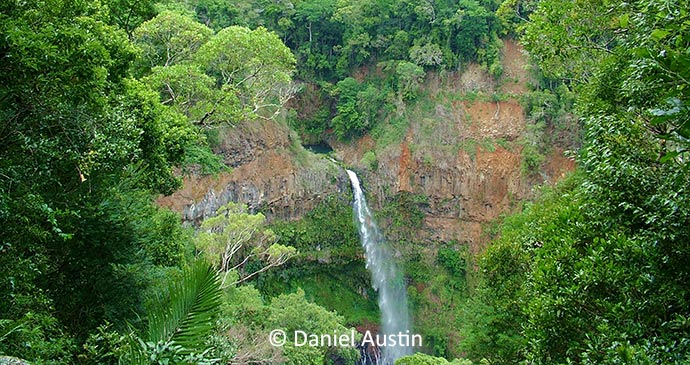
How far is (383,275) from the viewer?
79.0 ft

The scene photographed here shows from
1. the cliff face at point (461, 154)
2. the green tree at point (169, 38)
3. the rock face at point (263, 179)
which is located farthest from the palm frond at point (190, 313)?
the cliff face at point (461, 154)

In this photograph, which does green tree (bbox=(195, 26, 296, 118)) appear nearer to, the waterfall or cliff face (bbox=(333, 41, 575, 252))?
the waterfall

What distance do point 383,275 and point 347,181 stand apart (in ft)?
15.4

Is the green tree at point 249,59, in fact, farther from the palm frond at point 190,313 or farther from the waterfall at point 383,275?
the waterfall at point 383,275

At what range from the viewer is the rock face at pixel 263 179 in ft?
59.0

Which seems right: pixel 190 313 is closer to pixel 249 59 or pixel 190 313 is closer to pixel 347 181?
pixel 249 59

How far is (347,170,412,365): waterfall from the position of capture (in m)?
23.2

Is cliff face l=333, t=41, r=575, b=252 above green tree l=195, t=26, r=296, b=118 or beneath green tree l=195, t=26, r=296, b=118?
beneath

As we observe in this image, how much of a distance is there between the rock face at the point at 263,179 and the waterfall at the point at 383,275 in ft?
4.51

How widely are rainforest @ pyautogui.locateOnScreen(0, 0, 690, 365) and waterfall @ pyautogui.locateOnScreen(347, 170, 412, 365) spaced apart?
0.33 ft

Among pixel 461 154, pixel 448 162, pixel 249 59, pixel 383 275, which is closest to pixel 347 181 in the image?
pixel 383 275

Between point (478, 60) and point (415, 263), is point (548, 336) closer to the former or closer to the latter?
point (415, 263)

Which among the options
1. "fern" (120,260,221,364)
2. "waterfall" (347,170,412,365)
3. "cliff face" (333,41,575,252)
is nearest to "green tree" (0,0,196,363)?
"fern" (120,260,221,364)

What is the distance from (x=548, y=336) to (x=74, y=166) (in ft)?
15.7
